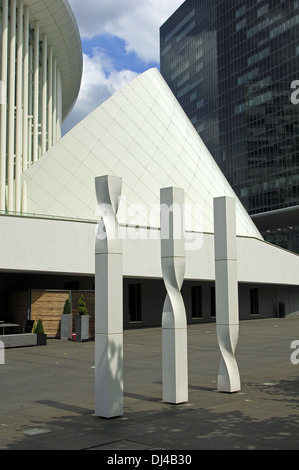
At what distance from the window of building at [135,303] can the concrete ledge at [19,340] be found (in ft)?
36.2

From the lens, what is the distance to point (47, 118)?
128 ft

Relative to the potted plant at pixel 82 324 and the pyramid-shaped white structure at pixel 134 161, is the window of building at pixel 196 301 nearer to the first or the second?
the pyramid-shaped white structure at pixel 134 161

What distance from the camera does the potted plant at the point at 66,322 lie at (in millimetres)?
21531

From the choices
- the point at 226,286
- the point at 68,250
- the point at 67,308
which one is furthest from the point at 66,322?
the point at 226,286

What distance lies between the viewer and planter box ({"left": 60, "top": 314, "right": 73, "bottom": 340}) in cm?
2156

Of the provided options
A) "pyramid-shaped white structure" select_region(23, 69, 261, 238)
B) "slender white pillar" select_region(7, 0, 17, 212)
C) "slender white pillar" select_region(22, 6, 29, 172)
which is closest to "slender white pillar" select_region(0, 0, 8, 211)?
"slender white pillar" select_region(7, 0, 17, 212)

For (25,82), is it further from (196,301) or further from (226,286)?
(226,286)

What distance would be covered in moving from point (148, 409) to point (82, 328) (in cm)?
1255

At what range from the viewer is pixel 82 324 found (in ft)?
68.5

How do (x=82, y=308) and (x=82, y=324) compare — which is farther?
(x=82, y=308)

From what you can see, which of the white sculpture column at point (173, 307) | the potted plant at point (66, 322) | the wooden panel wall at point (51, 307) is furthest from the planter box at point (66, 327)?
the white sculpture column at point (173, 307)

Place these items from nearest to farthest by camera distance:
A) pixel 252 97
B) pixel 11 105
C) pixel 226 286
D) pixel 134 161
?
pixel 226 286 → pixel 134 161 → pixel 11 105 → pixel 252 97

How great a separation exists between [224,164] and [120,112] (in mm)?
67636
